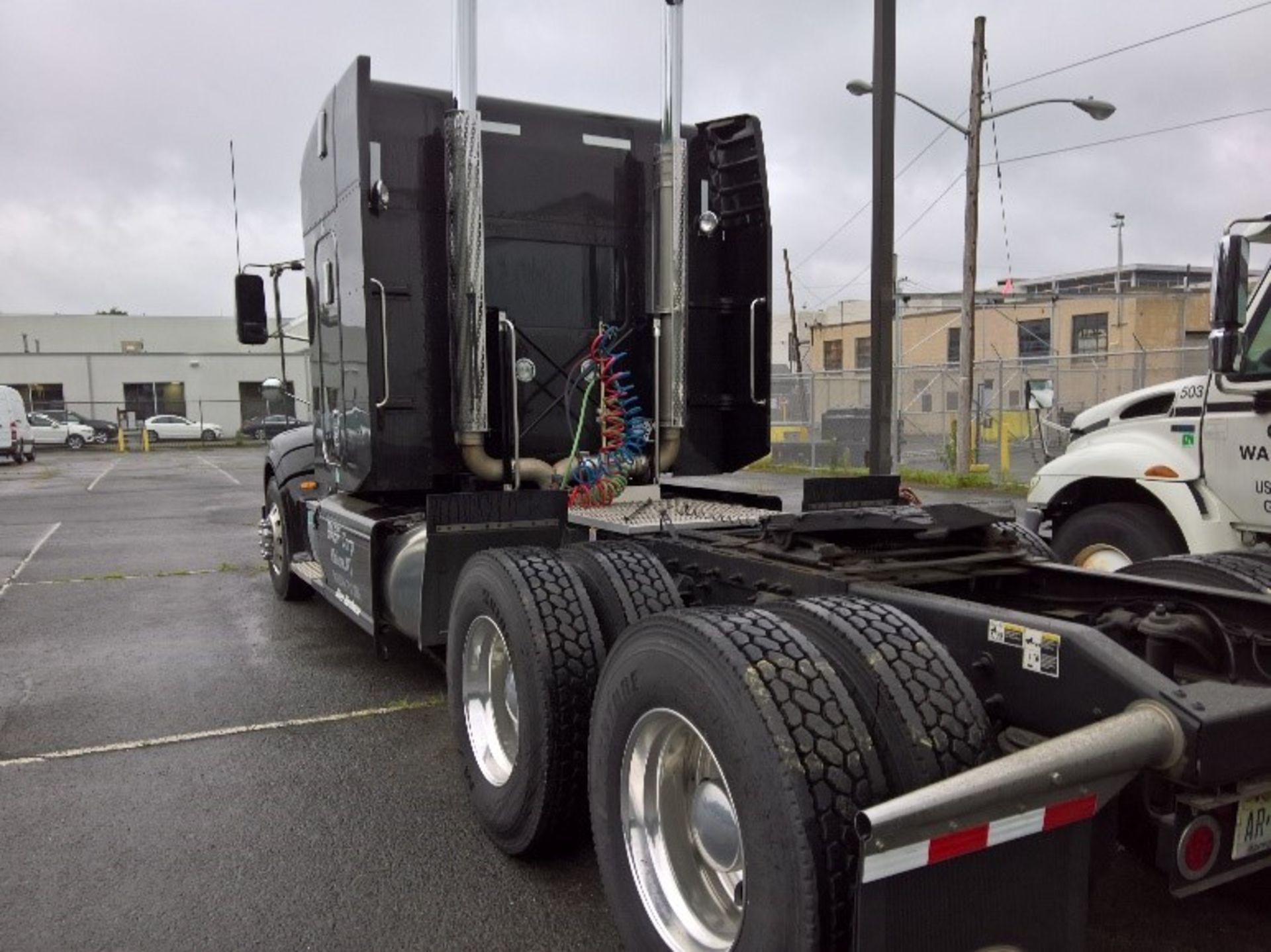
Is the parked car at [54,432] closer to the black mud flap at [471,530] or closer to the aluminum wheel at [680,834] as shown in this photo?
the black mud flap at [471,530]

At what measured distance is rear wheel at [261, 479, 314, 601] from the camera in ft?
25.7

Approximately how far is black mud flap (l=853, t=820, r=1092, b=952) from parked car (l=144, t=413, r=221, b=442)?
47739mm

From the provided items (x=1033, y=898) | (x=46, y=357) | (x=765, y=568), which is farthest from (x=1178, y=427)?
(x=46, y=357)

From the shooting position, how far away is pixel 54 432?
39.3 metres

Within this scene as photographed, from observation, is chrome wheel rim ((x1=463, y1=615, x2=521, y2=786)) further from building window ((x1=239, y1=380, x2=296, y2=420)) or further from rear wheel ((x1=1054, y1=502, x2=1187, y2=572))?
building window ((x1=239, y1=380, x2=296, y2=420))

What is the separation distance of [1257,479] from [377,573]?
4.59 m

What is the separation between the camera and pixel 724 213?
577 centimetres

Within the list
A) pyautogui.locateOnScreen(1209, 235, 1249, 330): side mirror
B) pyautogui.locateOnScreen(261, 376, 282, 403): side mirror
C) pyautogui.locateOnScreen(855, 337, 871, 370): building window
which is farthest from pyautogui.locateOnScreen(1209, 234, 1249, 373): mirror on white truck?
pyautogui.locateOnScreen(855, 337, 871, 370): building window

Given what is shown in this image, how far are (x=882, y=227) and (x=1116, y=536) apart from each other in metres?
3.09

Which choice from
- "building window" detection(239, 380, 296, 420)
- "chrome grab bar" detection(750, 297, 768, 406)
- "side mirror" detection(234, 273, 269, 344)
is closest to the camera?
"chrome grab bar" detection(750, 297, 768, 406)

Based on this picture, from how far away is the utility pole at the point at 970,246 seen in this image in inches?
686

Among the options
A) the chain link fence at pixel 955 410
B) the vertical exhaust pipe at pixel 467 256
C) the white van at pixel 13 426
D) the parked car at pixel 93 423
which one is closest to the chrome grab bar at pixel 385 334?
the vertical exhaust pipe at pixel 467 256

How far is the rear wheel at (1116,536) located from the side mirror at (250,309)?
559cm

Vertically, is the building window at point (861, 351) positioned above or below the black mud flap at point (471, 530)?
above
